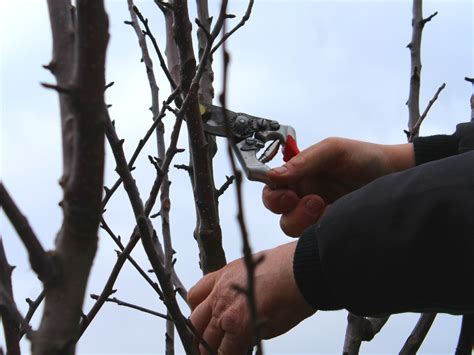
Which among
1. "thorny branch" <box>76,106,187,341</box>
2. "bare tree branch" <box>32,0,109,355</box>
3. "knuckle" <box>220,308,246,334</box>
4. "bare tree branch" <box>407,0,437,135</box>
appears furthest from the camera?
"bare tree branch" <box>407,0,437,135</box>

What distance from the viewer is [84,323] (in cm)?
212

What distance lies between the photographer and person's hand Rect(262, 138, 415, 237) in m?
2.35

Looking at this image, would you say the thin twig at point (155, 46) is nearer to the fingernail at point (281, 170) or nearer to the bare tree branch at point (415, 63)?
the fingernail at point (281, 170)

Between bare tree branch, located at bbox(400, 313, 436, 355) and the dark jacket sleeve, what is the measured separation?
88cm

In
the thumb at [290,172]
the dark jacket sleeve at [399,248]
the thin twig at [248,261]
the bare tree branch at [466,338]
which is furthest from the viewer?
the thumb at [290,172]

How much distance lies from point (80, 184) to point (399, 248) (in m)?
0.80

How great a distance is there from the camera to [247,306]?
1.73 metres

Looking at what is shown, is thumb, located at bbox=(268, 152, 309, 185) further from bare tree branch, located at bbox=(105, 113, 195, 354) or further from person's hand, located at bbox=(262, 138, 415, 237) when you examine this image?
bare tree branch, located at bbox=(105, 113, 195, 354)

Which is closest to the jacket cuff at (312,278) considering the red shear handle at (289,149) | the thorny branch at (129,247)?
the thorny branch at (129,247)

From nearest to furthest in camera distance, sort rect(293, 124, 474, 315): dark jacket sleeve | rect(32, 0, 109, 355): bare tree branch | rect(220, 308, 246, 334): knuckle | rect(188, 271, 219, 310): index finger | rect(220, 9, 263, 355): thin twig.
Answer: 1. rect(220, 9, 263, 355): thin twig
2. rect(32, 0, 109, 355): bare tree branch
3. rect(293, 124, 474, 315): dark jacket sleeve
4. rect(220, 308, 246, 334): knuckle
5. rect(188, 271, 219, 310): index finger

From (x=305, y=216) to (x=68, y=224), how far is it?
4.34ft

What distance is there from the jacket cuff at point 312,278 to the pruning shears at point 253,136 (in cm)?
65

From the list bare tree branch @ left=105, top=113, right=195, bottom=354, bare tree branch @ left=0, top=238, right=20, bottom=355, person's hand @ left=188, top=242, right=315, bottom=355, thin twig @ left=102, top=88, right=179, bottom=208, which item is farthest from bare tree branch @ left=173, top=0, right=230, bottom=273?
bare tree branch @ left=0, top=238, right=20, bottom=355

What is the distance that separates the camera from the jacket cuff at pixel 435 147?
2365mm
